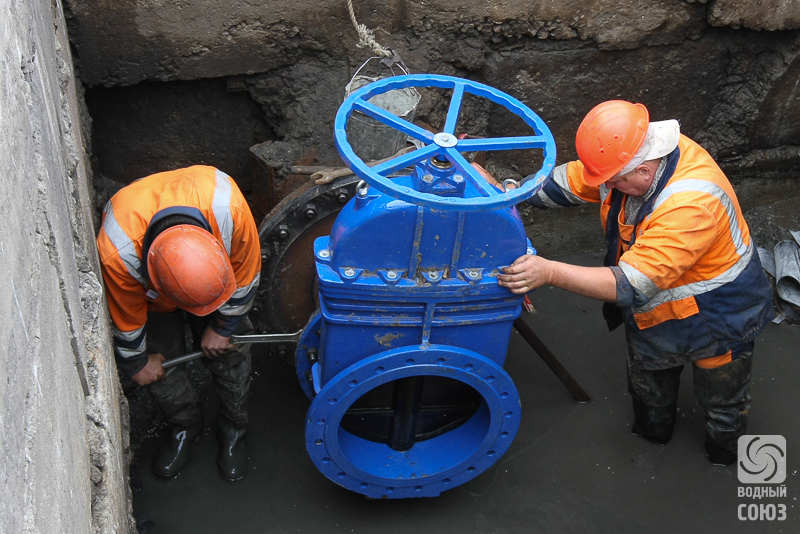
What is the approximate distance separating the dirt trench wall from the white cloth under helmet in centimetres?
128

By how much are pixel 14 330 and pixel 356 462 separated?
5.94ft

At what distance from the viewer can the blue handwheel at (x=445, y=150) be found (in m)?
1.76

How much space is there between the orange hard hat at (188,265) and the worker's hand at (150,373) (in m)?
0.48

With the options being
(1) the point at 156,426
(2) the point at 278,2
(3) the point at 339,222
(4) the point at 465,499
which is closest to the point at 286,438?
(1) the point at 156,426

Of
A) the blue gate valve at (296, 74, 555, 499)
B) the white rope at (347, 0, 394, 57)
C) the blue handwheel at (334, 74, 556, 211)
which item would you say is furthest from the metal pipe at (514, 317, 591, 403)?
the white rope at (347, 0, 394, 57)

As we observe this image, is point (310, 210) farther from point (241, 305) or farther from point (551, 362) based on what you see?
point (551, 362)

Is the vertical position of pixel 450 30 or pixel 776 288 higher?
pixel 450 30

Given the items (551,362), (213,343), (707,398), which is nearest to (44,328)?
(213,343)

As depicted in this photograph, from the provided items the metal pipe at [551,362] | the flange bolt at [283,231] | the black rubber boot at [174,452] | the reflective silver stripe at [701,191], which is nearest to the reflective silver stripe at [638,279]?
the reflective silver stripe at [701,191]

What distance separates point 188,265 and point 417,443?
1113 mm

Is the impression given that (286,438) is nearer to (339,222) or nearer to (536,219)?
(339,222)

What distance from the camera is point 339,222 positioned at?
2096mm

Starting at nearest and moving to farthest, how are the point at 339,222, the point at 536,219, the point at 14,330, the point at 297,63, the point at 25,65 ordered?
1. the point at 14,330
2. the point at 25,65
3. the point at 339,222
4. the point at 297,63
5. the point at 536,219

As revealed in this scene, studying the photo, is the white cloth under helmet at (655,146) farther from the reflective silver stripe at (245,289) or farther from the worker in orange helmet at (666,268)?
the reflective silver stripe at (245,289)
